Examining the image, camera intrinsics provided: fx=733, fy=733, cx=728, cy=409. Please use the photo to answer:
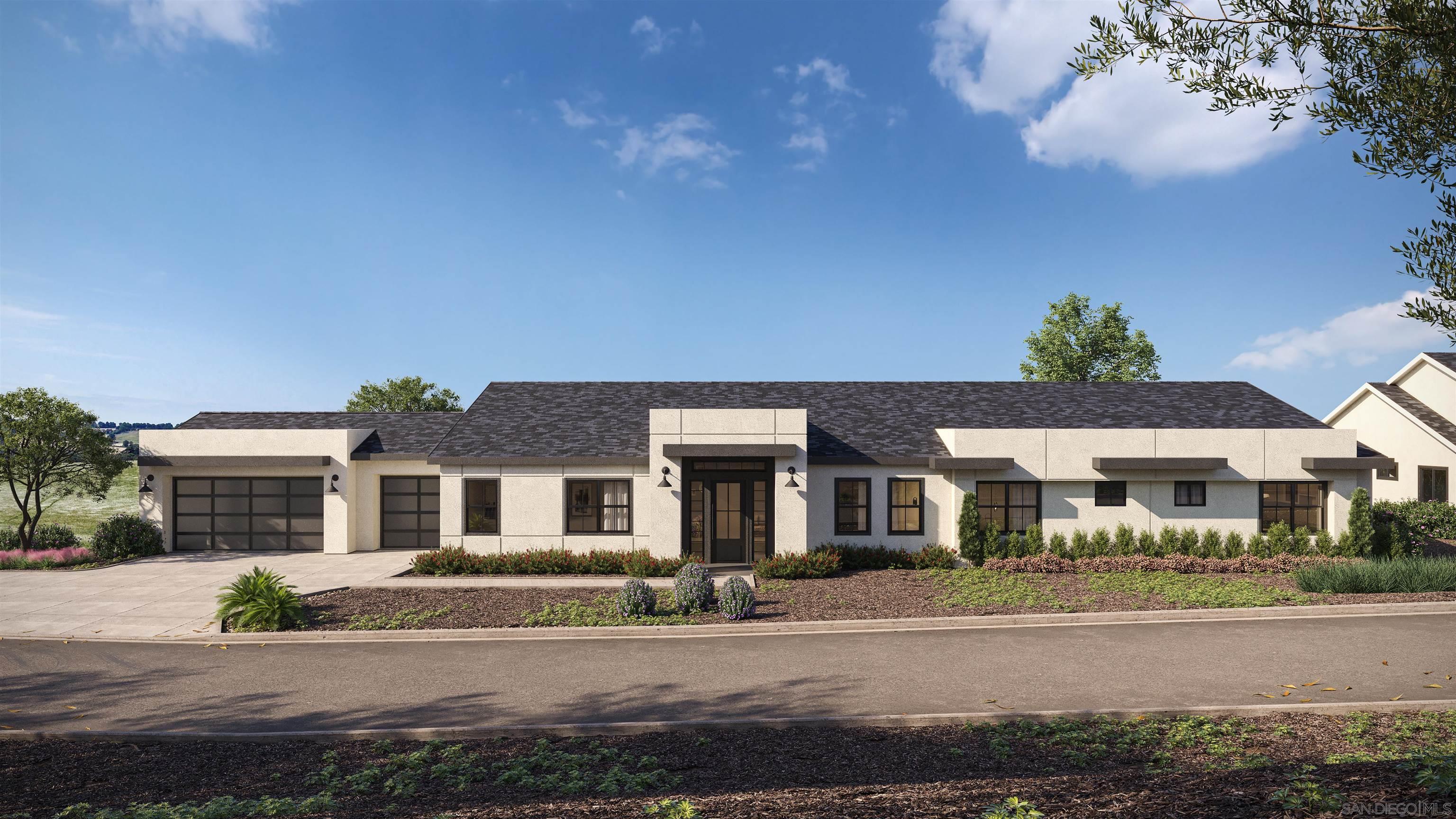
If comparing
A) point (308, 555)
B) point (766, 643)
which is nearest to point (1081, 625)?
point (766, 643)

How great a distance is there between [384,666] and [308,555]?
1384 centimetres

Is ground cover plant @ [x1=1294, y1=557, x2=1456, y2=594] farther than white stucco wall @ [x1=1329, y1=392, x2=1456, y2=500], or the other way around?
white stucco wall @ [x1=1329, y1=392, x2=1456, y2=500]

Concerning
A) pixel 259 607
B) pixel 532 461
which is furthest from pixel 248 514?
pixel 259 607

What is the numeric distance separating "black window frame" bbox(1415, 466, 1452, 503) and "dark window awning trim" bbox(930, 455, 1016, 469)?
59.2 feet

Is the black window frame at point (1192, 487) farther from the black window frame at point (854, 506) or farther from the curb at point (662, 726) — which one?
the curb at point (662, 726)

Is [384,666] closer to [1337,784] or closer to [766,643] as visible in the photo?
[766,643]

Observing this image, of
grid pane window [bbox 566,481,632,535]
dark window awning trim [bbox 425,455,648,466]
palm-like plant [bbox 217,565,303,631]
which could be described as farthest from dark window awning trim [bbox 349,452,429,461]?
palm-like plant [bbox 217,565,303,631]

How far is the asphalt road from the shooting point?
8.34m

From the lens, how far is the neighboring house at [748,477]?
19094mm

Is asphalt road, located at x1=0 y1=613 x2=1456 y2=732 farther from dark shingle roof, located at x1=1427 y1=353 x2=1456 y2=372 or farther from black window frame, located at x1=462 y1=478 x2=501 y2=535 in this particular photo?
dark shingle roof, located at x1=1427 y1=353 x2=1456 y2=372

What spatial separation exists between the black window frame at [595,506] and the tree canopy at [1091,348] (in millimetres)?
28160

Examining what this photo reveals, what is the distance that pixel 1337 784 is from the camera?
5.12m

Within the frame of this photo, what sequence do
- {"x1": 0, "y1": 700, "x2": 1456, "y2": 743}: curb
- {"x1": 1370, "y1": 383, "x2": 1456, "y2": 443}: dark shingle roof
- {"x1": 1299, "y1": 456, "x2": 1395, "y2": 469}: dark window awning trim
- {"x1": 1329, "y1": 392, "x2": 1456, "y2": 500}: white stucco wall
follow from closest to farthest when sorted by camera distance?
{"x1": 0, "y1": 700, "x2": 1456, "y2": 743}: curb < {"x1": 1299, "y1": 456, "x2": 1395, "y2": 469}: dark window awning trim < {"x1": 1329, "y1": 392, "x2": 1456, "y2": 500}: white stucco wall < {"x1": 1370, "y1": 383, "x2": 1456, "y2": 443}: dark shingle roof

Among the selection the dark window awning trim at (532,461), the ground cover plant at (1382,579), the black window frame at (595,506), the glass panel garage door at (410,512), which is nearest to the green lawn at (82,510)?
the glass panel garage door at (410,512)
